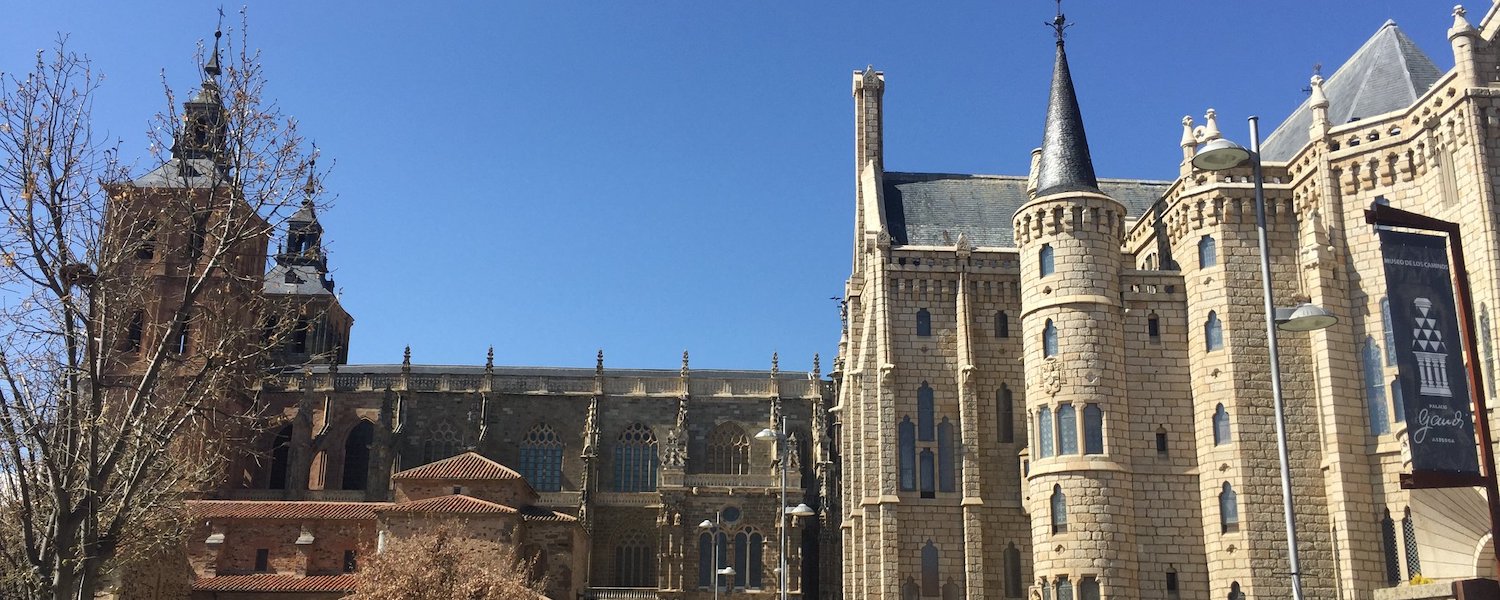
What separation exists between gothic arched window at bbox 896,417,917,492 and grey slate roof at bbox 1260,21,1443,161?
15.4 m

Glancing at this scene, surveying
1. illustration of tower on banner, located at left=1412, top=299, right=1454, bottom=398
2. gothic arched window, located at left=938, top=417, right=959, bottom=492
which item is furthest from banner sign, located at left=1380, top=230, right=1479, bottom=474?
gothic arched window, located at left=938, top=417, right=959, bottom=492

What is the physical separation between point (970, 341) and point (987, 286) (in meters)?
2.33

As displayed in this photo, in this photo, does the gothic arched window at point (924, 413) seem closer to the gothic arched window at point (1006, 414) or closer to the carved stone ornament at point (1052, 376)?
the gothic arched window at point (1006, 414)

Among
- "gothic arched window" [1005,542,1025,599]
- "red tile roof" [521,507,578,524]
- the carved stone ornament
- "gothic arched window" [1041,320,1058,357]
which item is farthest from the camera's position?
"red tile roof" [521,507,578,524]

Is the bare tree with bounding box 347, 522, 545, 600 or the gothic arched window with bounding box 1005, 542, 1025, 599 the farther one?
the gothic arched window with bounding box 1005, 542, 1025, 599

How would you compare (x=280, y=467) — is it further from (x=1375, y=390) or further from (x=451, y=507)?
(x=1375, y=390)

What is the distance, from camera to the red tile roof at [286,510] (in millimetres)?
58594

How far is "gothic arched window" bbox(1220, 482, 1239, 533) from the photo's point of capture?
38.4 m

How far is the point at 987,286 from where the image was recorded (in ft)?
150

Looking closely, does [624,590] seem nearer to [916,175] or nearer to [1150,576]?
[916,175]

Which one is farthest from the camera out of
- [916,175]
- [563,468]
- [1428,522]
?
[563,468]

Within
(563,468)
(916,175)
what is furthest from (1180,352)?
(563,468)

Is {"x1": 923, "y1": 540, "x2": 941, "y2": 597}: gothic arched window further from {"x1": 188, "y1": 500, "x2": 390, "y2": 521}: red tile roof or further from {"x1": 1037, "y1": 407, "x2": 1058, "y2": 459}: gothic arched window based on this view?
{"x1": 188, "y1": 500, "x2": 390, "y2": 521}: red tile roof

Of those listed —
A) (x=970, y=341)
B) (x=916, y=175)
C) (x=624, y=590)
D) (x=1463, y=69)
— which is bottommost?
(x=624, y=590)
